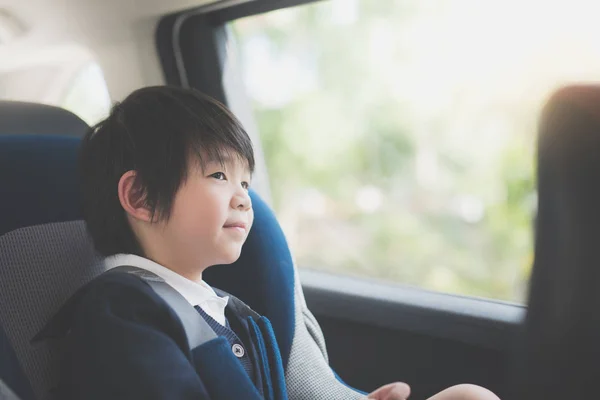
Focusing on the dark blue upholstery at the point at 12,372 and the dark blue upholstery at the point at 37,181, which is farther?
the dark blue upholstery at the point at 37,181

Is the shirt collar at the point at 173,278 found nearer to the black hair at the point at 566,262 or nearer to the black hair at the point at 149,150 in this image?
the black hair at the point at 149,150

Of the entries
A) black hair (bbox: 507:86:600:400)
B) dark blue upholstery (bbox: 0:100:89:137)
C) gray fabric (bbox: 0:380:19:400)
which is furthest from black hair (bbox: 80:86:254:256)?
black hair (bbox: 507:86:600:400)

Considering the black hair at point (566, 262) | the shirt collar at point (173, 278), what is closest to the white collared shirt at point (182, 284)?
the shirt collar at point (173, 278)

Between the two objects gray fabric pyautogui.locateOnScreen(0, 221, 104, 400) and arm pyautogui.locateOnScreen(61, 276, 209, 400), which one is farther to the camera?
gray fabric pyautogui.locateOnScreen(0, 221, 104, 400)

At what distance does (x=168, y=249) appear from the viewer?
3.31ft

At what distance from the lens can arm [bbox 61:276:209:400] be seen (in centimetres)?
80

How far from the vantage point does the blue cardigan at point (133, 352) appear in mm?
803

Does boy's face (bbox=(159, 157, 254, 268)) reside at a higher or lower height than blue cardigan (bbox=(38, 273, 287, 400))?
higher

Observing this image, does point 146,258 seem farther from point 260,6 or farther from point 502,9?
point 502,9

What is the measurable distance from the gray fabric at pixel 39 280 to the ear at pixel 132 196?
0.40 ft

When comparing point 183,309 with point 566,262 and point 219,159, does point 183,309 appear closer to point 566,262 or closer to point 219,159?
point 219,159

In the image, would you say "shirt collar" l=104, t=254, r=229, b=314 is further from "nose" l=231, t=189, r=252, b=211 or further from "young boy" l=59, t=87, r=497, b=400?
"nose" l=231, t=189, r=252, b=211

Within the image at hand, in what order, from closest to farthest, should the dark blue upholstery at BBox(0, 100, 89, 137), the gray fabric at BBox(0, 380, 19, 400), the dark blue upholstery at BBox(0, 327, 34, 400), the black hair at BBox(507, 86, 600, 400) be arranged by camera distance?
the black hair at BBox(507, 86, 600, 400), the gray fabric at BBox(0, 380, 19, 400), the dark blue upholstery at BBox(0, 327, 34, 400), the dark blue upholstery at BBox(0, 100, 89, 137)

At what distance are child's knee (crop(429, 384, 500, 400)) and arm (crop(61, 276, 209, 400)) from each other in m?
0.40
